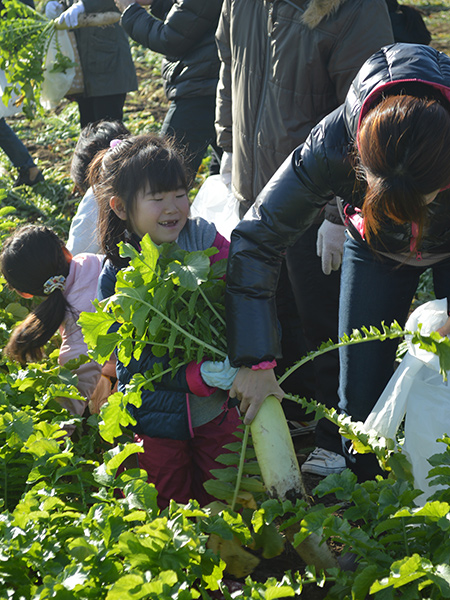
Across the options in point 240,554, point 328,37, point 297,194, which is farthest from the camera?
point 328,37

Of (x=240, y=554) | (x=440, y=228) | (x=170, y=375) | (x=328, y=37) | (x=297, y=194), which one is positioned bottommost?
(x=240, y=554)

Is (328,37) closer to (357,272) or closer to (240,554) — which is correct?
(357,272)

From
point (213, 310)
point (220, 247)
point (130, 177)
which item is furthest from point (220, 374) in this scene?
point (130, 177)

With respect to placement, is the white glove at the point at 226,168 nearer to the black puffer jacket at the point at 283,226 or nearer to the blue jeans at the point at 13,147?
the black puffer jacket at the point at 283,226

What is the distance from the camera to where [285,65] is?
256 cm

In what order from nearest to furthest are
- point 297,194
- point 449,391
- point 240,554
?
point 240,554 → point 297,194 → point 449,391

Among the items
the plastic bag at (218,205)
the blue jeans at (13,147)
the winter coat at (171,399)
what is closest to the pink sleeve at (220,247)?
the winter coat at (171,399)

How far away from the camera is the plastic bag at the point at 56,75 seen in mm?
4551

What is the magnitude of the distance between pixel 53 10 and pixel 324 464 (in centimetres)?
365

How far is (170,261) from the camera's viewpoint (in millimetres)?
2004

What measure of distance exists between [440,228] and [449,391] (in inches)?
19.5

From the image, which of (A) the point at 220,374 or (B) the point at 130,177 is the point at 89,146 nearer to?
(B) the point at 130,177

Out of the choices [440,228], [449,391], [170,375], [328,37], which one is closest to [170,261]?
[170,375]

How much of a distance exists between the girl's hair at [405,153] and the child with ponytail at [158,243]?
786mm
